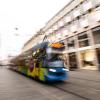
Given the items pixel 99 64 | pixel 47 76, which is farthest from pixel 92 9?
pixel 47 76

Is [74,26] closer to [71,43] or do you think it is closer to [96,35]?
[71,43]

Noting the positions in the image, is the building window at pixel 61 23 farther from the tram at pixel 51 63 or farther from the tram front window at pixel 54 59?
the tram front window at pixel 54 59

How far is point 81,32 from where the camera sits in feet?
93.0

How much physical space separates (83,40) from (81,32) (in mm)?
1273

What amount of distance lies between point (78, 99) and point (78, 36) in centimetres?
2198

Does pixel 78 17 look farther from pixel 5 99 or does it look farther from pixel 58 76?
pixel 5 99

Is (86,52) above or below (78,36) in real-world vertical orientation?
below

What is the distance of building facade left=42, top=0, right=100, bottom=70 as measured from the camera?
24.9 meters

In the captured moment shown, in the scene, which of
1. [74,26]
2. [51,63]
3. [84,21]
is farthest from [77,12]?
[51,63]

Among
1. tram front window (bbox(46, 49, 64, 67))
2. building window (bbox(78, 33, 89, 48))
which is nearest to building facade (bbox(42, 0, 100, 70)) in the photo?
building window (bbox(78, 33, 89, 48))

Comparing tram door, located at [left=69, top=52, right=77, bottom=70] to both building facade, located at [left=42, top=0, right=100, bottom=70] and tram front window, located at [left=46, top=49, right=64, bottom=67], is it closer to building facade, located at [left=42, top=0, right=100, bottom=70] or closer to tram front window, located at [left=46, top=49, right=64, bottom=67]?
building facade, located at [left=42, top=0, right=100, bottom=70]

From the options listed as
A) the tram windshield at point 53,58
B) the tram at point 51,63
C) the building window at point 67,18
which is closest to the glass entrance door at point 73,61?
the building window at point 67,18

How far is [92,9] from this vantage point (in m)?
25.7

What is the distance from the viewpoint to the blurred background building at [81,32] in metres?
24.9
